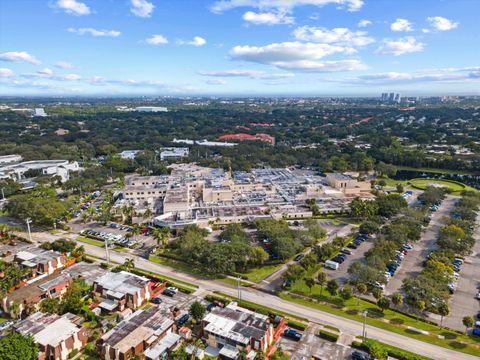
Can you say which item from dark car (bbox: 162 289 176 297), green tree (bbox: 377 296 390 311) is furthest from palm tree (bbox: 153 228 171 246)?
green tree (bbox: 377 296 390 311)

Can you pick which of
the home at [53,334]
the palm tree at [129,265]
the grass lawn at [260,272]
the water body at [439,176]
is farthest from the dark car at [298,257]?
the water body at [439,176]

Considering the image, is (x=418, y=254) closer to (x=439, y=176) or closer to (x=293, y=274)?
(x=293, y=274)

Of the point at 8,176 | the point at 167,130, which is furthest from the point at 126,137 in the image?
the point at 8,176

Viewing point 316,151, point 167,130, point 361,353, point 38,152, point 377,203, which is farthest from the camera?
point 167,130

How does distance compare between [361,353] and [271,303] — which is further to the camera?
[271,303]

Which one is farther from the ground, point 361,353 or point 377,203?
point 377,203

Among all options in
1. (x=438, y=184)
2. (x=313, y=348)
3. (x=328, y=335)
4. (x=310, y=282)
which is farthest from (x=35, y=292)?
(x=438, y=184)

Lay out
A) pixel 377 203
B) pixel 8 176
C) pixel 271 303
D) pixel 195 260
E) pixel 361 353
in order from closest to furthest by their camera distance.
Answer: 1. pixel 361 353
2. pixel 271 303
3. pixel 195 260
4. pixel 377 203
5. pixel 8 176

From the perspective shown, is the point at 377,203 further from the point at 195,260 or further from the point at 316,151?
the point at 316,151
